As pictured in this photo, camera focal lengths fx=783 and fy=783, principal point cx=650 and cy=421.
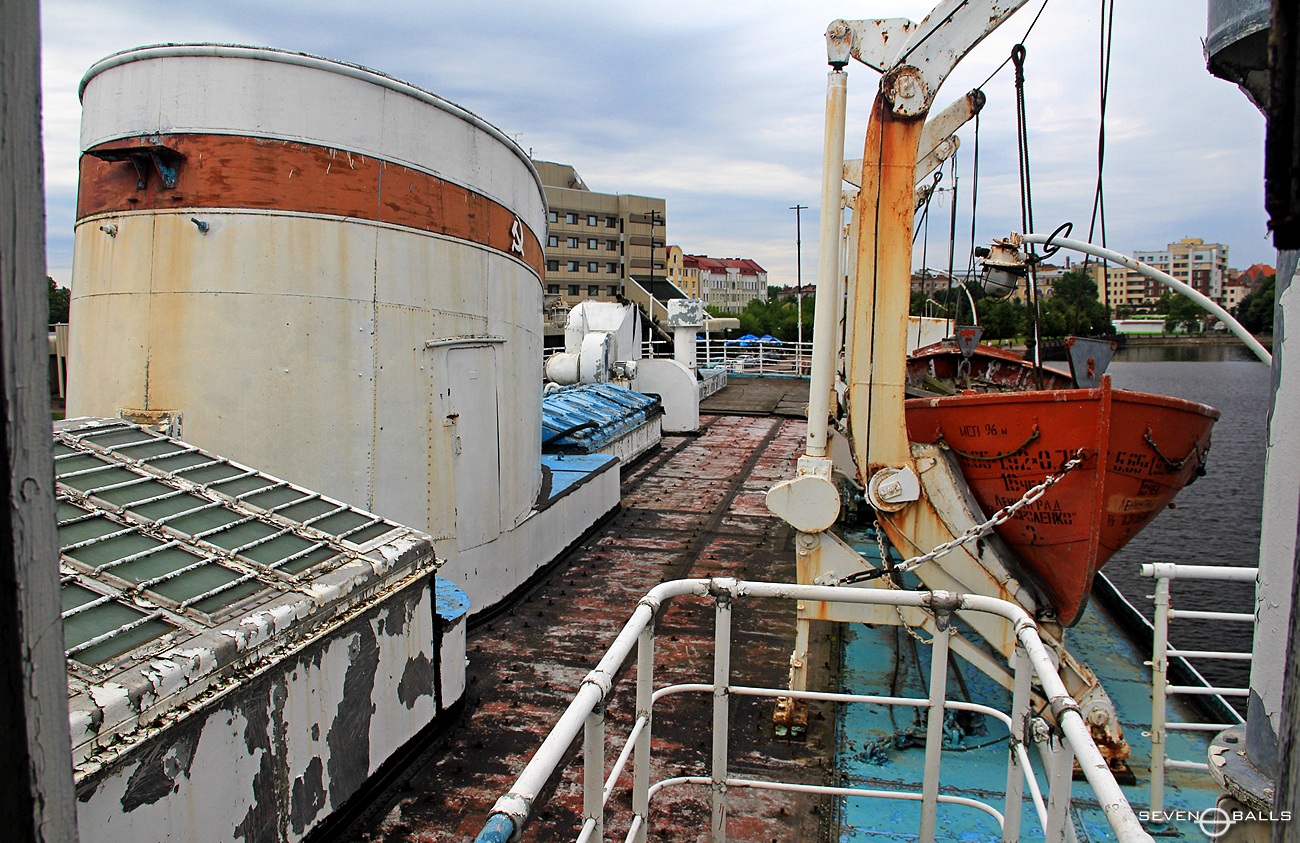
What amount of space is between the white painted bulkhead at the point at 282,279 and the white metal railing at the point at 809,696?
3655mm

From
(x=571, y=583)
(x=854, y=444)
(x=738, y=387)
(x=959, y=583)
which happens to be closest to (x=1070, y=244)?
(x=854, y=444)

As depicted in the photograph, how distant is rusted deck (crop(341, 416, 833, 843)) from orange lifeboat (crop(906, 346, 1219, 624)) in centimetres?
196

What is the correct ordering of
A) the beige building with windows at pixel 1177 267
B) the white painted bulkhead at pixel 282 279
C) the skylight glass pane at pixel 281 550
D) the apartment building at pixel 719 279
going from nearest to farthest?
the skylight glass pane at pixel 281 550 → the white painted bulkhead at pixel 282 279 → the apartment building at pixel 719 279 → the beige building with windows at pixel 1177 267

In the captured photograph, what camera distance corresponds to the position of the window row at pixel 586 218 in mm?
67938

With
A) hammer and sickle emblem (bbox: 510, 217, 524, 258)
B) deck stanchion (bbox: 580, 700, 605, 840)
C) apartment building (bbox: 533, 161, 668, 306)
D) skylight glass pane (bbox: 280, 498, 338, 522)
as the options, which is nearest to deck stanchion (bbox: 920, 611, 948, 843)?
deck stanchion (bbox: 580, 700, 605, 840)

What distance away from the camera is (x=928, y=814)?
335 cm

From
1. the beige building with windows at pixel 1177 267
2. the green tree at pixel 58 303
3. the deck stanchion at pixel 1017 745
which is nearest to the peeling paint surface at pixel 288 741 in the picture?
the deck stanchion at pixel 1017 745

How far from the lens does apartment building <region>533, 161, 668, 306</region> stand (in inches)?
2680

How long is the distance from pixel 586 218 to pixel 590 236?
1.60m

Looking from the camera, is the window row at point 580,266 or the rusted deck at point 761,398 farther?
the window row at point 580,266

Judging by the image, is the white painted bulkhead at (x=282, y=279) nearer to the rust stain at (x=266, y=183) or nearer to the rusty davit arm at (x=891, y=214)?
the rust stain at (x=266, y=183)

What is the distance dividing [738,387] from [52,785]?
87.2 feet

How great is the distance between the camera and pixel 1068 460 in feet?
17.0

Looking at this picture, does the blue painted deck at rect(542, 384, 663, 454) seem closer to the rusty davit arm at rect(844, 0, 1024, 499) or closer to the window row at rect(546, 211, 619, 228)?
the rusty davit arm at rect(844, 0, 1024, 499)
